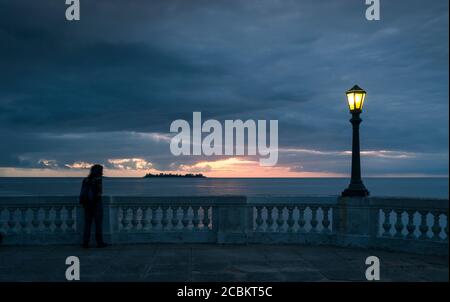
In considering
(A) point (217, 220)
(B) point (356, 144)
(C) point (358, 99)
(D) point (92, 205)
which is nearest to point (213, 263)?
(A) point (217, 220)

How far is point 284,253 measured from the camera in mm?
10094

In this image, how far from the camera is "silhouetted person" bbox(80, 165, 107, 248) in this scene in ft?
35.0

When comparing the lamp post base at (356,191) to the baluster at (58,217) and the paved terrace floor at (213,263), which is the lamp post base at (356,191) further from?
the baluster at (58,217)

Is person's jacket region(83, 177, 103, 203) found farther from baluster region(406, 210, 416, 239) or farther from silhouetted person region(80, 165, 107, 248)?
baluster region(406, 210, 416, 239)

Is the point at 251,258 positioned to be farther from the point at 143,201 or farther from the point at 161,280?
the point at 143,201

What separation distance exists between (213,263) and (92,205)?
3.80 meters

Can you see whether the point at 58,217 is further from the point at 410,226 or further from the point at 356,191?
the point at 410,226

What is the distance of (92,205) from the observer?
Result: 35.3 ft

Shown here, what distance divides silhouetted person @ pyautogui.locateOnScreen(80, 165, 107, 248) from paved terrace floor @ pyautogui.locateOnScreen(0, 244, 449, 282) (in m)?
0.38

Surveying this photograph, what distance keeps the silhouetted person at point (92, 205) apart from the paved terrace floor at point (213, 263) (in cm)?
38

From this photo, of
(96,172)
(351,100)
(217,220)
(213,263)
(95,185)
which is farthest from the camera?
(217,220)

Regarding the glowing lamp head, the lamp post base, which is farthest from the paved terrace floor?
the glowing lamp head
